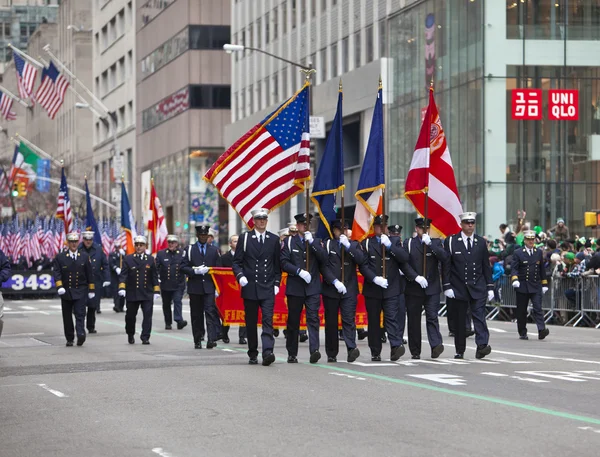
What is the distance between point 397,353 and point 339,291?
3.65 feet

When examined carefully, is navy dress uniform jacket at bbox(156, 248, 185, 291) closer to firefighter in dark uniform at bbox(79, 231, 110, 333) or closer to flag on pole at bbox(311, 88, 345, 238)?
firefighter in dark uniform at bbox(79, 231, 110, 333)

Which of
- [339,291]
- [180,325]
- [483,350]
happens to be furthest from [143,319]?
[483,350]

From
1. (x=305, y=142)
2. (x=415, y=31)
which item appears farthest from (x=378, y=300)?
(x=415, y=31)

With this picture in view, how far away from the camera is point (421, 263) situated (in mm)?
17938

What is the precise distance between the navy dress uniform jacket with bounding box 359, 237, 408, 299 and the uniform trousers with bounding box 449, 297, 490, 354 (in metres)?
0.82

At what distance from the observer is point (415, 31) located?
4766cm

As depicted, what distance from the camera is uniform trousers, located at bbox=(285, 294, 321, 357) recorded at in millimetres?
17375

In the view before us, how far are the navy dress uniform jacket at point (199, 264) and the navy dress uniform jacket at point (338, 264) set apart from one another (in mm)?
4094

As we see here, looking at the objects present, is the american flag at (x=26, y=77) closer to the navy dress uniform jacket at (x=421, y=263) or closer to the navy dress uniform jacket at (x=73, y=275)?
the navy dress uniform jacket at (x=73, y=275)

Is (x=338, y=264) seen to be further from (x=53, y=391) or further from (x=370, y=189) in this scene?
(x=53, y=391)

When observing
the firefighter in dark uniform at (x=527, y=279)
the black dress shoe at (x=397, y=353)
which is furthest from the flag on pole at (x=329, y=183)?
the firefighter in dark uniform at (x=527, y=279)

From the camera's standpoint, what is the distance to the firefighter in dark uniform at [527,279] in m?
23.3

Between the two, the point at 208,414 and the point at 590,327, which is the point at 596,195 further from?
the point at 208,414

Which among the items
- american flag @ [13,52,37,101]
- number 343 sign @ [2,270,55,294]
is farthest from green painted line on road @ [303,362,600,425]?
american flag @ [13,52,37,101]
